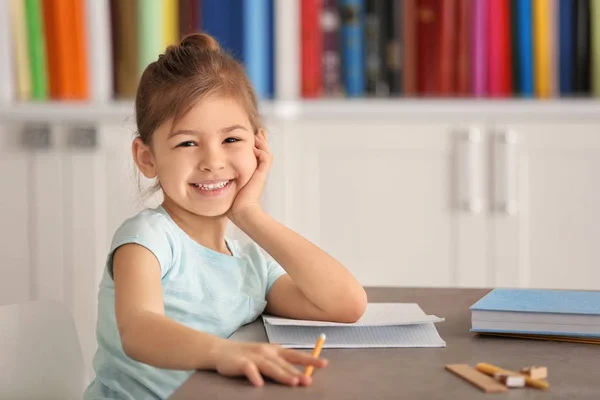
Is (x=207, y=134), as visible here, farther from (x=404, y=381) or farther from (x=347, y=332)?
(x=404, y=381)

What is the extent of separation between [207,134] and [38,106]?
159cm

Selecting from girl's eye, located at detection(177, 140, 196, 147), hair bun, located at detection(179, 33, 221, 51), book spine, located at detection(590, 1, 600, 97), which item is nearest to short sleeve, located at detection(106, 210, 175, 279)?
girl's eye, located at detection(177, 140, 196, 147)

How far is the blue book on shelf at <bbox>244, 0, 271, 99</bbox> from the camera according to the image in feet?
9.12

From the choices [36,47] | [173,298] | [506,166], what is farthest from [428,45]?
[173,298]

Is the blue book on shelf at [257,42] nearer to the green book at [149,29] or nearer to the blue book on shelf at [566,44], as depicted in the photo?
the green book at [149,29]

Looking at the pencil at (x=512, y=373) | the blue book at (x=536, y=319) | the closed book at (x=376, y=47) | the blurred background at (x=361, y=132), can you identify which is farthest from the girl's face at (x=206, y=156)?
the closed book at (x=376, y=47)

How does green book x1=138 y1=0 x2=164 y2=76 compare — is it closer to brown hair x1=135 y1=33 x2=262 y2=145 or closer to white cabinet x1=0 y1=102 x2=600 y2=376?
white cabinet x1=0 y1=102 x2=600 y2=376

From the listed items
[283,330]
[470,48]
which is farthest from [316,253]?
[470,48]

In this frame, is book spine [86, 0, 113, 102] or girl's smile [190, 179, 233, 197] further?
book spine [86, 0, 113, 102]

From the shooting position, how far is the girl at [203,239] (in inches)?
48.6

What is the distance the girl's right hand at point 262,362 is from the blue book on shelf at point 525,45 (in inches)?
82.1

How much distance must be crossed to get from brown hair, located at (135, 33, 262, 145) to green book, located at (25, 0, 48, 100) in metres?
1.52

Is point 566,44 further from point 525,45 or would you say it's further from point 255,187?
point 255,187

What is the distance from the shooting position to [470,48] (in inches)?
110
